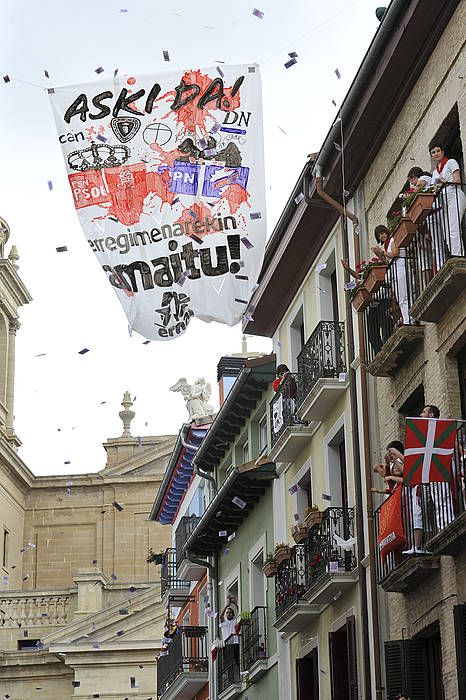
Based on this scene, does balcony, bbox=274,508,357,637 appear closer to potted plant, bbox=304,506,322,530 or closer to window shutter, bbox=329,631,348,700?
potted plant, bbox=304,506,322,530

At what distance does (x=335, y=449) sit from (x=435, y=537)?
23.5 feet

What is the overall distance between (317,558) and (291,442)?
3167mm

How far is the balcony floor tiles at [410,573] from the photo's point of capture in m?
19.2

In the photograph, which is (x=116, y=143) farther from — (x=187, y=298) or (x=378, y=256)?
(x=378, y=256)

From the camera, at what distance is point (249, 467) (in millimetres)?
29953

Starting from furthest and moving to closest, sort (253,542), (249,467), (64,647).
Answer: (64,647), (253,542), (249,467)

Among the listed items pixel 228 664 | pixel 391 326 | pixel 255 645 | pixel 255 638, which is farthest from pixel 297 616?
pixel 228 664

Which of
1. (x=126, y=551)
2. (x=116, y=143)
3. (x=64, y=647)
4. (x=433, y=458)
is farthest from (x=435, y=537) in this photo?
(x=126, y=551)

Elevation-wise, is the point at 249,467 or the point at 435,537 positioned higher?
the point at 249,467

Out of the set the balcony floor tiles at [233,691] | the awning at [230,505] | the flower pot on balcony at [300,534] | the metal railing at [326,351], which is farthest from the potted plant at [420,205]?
the balcony floor tiles at [233,691]

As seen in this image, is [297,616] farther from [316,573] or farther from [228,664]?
[228,664]

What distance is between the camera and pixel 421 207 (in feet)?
64.8

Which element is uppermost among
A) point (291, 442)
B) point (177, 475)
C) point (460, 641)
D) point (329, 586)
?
point (177, 475)

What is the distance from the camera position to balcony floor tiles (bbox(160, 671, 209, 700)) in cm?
3866
